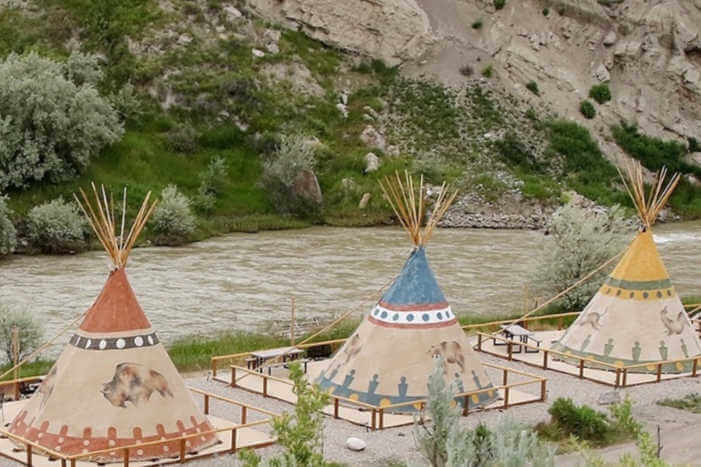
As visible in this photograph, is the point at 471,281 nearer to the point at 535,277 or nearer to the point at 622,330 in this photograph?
the point at 535,277

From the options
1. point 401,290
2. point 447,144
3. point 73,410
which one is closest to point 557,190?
point 447,144

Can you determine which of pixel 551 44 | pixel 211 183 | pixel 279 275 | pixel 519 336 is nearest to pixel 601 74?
pixel 551 44

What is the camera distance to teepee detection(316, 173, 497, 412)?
15.6 metres

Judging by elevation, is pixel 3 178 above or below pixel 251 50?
below

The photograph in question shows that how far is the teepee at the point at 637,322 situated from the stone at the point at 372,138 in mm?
28908

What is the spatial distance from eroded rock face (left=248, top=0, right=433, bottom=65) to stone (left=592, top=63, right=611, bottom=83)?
7.82 meters

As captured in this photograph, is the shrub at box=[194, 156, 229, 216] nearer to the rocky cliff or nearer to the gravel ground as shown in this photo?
the rocky cliff

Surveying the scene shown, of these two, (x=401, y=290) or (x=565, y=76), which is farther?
(x=565, y=76)

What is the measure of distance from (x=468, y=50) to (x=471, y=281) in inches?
924

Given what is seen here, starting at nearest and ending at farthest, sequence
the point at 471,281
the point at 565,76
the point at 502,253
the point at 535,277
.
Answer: the point at 535,277, the point at 471,281, the point at 502,253, the point at 565,76

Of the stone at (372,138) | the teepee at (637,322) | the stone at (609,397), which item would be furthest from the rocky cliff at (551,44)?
the stone at (609,397)

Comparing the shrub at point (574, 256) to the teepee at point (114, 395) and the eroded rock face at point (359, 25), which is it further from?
the eroded rock face at point (359, 25)

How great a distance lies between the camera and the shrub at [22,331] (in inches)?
772

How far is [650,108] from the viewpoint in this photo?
53.3 m
